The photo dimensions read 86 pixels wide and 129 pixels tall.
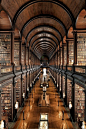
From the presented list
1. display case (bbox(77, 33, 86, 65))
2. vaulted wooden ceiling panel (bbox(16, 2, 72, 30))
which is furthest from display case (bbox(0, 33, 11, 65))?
display case (bbox(77, 33, 86, 65))

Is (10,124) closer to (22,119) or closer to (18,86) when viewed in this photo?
(22,119)

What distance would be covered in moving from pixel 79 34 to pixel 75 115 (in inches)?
265

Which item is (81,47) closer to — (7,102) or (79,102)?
(79,102)

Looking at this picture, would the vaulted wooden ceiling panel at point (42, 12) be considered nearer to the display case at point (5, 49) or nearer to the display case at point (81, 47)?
the display case at point (81, 47)

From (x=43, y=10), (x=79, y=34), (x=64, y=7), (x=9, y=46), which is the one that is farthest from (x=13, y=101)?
(x=43, y=10)

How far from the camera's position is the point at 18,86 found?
13.5 metres

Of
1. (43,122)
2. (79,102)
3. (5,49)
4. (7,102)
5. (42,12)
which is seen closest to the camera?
(43,122)

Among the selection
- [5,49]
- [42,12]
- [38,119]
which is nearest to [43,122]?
[38,119]

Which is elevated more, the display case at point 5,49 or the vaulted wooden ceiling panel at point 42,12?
the vaulted wooden ceiling panel at point 42,12

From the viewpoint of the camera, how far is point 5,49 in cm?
1109

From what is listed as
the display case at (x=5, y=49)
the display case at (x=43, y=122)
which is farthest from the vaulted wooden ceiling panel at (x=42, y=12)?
the display case at (x=43, y=122)

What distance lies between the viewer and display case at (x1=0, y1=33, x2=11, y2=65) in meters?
10.8

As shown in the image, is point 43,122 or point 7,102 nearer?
point 43,122

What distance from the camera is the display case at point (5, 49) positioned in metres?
10.8
